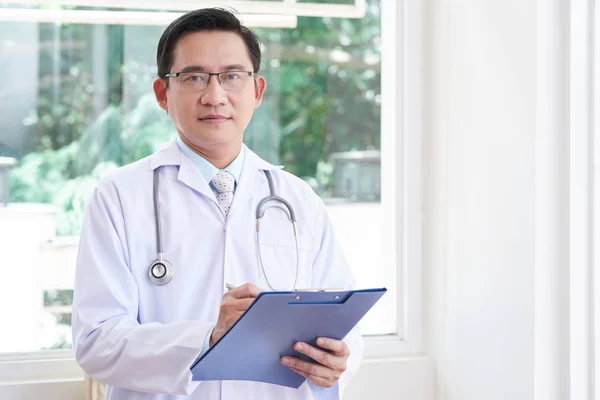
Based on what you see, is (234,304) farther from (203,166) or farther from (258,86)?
(258,86)

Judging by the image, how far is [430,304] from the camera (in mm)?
2395

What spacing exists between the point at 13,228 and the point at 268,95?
2.92 ft

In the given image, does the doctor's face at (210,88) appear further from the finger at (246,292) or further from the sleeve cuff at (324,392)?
the sleeve cuff at (324,392)

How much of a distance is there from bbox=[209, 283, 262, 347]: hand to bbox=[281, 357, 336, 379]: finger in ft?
0.51

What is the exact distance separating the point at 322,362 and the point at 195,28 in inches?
31.3

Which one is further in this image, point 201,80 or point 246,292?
point 201,80

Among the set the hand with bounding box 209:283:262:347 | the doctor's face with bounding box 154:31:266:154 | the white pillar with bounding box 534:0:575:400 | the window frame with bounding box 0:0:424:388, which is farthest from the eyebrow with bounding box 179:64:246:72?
the window frame with bounding box 0:0:424:388

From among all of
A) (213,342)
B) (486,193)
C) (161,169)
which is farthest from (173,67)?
(486,193)

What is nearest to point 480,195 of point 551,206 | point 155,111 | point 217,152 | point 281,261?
point 551,206

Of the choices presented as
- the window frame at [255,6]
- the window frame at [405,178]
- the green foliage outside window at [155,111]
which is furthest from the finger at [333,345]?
the window frame at [255,6]

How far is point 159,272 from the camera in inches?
61.6

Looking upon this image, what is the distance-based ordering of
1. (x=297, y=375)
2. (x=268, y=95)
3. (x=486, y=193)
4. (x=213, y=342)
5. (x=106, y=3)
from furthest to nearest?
(x=268, y=95)
(x=106, y=3)
(x=486, y=193)
(x=297, y=375)
(x=213, y=342)

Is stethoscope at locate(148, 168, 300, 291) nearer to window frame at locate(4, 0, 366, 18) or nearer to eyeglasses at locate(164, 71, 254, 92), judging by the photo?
eyeglasses at locate(164, 71, 254, 92)
